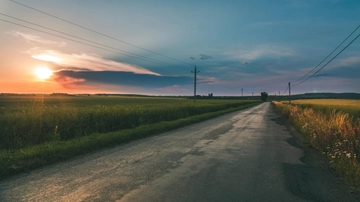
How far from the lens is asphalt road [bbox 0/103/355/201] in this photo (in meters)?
4.68

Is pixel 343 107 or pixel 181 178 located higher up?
pixel 343 107

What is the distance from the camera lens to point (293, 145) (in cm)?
1052

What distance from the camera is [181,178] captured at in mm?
5688

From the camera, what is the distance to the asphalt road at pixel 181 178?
468cm

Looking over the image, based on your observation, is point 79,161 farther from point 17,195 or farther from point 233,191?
point 233,191

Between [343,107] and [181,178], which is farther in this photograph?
[343,107]

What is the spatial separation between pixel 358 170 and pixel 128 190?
5348 mm

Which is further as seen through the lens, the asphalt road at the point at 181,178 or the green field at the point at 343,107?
the green field at the point at 343,107

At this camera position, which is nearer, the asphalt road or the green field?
the asphalt road

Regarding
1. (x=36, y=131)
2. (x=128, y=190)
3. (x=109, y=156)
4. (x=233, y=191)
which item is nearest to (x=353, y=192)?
(x=233, y=191)

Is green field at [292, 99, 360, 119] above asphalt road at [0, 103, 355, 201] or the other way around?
above

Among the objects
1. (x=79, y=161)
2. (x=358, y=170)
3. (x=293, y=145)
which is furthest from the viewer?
(x=293, y=145)

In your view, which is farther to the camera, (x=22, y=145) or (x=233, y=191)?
(x=22, y=145)

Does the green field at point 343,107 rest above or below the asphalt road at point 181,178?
above
